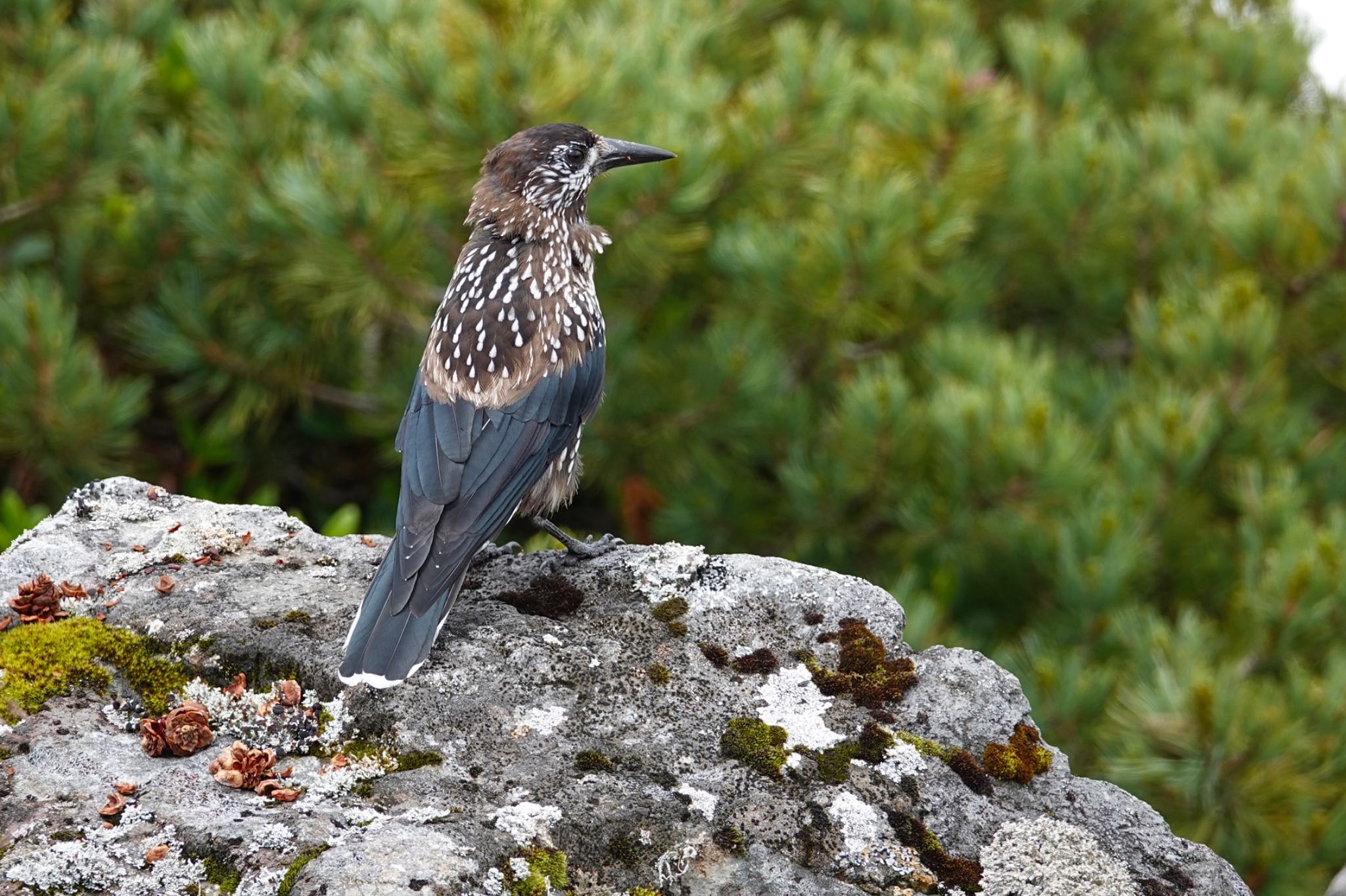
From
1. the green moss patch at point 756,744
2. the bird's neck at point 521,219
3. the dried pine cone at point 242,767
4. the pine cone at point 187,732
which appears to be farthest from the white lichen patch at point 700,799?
the bird's neck at point 521,219

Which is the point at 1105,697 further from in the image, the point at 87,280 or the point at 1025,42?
the point at 87,280

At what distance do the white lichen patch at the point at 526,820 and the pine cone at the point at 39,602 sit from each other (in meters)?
1.12

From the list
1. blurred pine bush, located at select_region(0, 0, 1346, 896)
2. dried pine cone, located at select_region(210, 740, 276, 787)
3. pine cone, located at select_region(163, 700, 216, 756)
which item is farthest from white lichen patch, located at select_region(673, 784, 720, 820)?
blurred pine bush, located at select_region(0, 0, 1346, 896)

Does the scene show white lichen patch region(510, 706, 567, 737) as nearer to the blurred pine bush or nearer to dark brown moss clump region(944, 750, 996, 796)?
dark brown moss clump region(944, 750, 996, 796)

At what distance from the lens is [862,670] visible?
271 centimetres

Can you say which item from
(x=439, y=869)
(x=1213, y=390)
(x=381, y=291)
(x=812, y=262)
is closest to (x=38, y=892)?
(x=439, y=869)

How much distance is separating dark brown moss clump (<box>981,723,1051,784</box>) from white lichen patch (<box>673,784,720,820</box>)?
1.83 feet

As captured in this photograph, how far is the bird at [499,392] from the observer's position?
2.75 metres

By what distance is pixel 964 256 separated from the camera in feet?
18.7

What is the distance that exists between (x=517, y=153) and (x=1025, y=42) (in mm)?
3259

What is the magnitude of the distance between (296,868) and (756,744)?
86 cm

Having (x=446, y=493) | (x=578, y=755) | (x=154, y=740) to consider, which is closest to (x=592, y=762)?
(x=578, y=755)

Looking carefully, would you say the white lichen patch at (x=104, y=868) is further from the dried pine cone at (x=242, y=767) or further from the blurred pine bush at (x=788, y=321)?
the blurred pine bush at (x=788, y=321)

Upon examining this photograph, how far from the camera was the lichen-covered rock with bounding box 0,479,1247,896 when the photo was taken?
84.0 inches
